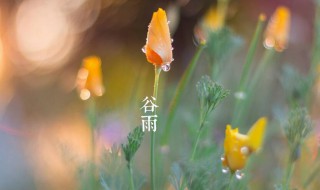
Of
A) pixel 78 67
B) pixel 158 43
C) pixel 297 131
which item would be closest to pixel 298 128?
pixel 297 131

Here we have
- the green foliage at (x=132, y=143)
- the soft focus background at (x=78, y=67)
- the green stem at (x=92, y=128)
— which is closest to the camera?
the green foliage at (x=132, y=143)

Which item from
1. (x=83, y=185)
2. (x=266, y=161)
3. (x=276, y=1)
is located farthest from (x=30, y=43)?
(x=83, y=185)

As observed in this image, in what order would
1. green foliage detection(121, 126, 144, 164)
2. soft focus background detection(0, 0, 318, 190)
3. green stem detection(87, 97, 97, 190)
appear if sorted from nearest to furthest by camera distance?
green foliage detection(121, 126, 144, 164), green stem detection(87, 97, 97, 190), soft focus background detection(0, 0, 318, 190)

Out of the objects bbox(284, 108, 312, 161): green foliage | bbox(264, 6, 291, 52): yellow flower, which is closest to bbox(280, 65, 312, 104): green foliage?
bbox(264, 6, 291, 52): yellow flower

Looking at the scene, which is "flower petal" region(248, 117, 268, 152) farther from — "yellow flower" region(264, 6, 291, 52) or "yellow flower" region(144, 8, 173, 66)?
"yellow flower" region(264, 6, 291, 52)

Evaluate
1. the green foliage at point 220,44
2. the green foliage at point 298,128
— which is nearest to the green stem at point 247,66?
the green foliage at point 220,44

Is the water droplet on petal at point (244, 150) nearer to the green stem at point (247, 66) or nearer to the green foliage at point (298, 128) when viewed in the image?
the green foliage at point (298, 128)
